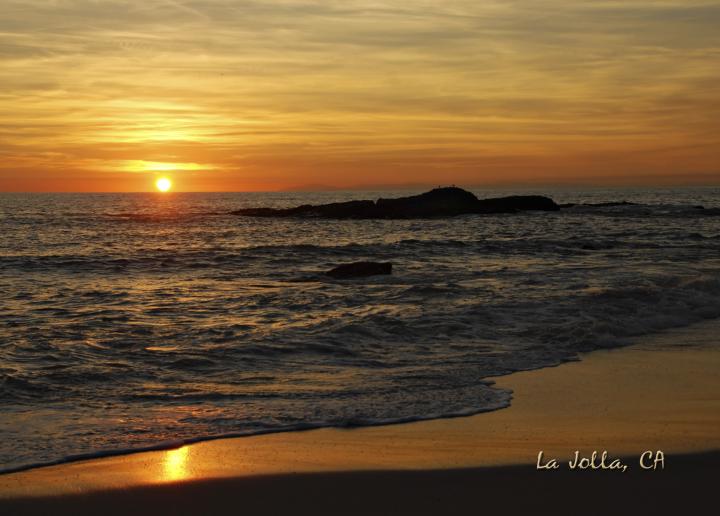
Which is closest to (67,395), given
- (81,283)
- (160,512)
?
(160,512)

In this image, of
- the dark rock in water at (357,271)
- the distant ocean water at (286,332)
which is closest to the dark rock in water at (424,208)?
the distant ocean water at (286,332)

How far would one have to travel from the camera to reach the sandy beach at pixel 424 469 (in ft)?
19.1

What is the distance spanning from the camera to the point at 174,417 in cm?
829

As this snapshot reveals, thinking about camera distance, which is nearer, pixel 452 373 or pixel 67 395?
pixel 67 395

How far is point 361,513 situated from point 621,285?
51.1 ft

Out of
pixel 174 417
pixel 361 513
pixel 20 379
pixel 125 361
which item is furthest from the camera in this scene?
pixel 125 361

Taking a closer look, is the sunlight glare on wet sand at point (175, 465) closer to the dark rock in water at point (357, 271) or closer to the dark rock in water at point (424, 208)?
the dark rock in water at point (357, 271)

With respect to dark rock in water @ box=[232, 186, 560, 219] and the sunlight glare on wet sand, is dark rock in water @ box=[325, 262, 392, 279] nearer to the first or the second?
the sunlight glare on wet sand

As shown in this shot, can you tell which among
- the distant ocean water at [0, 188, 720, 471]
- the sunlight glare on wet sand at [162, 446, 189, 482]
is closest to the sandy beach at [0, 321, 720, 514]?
the sunlight glare on wet sand at [162, 446, 189, 482]

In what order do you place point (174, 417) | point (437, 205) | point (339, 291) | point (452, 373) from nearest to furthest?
point (174, 417) < point (452, 373) < point (339, 291) < point (437, 205)

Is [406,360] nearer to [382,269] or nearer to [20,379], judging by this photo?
[20,379]

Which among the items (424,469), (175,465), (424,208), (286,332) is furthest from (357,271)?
(424,208)

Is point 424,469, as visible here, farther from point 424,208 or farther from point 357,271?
point 424,208

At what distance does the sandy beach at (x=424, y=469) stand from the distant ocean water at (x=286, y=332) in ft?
1.75
